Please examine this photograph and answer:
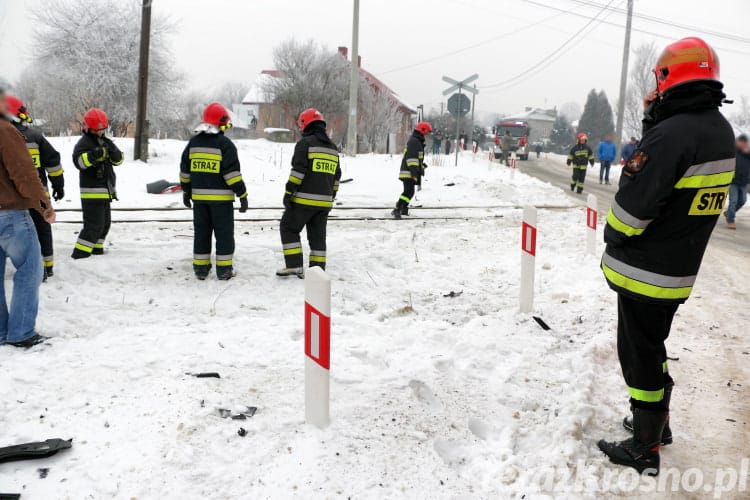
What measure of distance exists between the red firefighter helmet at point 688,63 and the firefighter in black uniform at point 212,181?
15.2 ft

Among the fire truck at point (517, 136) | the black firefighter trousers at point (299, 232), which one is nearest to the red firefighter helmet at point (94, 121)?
the black firefighter trousers at point (299, 232)

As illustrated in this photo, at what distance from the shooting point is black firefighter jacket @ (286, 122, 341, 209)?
6.43 metres

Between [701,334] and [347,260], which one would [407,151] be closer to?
[347,260]

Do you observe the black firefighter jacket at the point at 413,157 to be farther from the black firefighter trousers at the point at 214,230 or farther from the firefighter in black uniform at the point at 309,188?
the black firefighter trousers at the point at 214,230

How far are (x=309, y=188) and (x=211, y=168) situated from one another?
3.74 feet

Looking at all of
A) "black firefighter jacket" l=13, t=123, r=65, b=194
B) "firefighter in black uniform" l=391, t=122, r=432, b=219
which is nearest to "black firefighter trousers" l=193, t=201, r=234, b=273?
"black firefighter jacket" l=13, t=123, r=65, b=194

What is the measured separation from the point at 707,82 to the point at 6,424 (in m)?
4.33

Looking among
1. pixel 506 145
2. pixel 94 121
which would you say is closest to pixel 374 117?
pixel 506 145

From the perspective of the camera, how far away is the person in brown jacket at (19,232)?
4.23 meters

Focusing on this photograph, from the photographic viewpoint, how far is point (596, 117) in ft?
247

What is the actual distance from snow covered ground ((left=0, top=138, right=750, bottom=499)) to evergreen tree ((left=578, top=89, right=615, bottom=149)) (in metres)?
73.2

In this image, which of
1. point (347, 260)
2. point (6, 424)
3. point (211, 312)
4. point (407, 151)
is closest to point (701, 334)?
point (347, 260)

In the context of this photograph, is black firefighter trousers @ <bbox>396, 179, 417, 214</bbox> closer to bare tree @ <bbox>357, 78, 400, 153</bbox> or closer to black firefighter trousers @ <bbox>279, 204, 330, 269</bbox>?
black firefighter trousers @ <bbox>279, 204, 330, 269</bbox>

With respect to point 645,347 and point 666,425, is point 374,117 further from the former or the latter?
point 645,347
